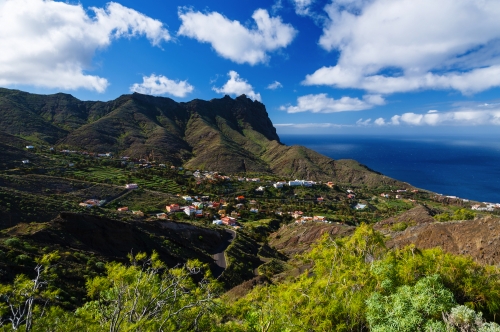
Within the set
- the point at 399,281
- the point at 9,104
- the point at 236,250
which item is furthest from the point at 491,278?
the point at 9,104

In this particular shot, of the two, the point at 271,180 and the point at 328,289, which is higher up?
the point at 328,289

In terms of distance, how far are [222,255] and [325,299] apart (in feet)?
109

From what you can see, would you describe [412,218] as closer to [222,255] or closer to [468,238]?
Result: [468,238]

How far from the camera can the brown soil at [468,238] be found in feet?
73.7

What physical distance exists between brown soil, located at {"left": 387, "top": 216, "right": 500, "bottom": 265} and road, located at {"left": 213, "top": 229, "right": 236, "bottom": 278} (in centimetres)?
2255

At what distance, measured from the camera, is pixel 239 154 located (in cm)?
14625

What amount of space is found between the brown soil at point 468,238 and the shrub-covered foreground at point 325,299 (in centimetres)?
1169

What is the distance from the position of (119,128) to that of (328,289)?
16535 cm

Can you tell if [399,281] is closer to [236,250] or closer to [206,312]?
[206,312]

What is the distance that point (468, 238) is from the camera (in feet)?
82.4

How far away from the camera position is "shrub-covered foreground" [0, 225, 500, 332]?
8.56m

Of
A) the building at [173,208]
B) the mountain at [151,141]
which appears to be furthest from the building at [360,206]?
the building at [173,208]

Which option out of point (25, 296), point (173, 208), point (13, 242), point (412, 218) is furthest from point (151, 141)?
point (25, 296)

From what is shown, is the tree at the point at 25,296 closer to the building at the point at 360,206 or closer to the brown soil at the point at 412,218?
the brown soil at the point at 412,218
